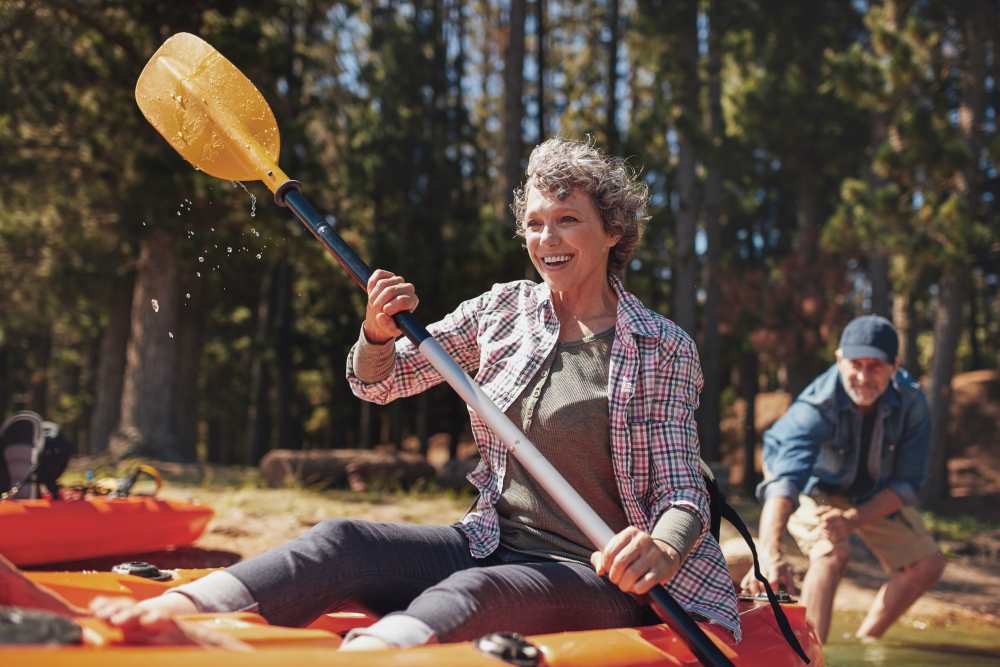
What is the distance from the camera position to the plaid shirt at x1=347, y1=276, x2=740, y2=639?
93.3 inches

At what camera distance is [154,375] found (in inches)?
472

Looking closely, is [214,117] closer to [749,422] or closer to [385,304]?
[385,304]

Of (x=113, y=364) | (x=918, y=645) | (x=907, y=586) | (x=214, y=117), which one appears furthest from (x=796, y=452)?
(x=113, y=364)

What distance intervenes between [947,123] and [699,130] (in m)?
3.01

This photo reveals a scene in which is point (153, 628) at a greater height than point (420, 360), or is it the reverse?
point (420, 360)

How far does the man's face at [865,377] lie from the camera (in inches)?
160

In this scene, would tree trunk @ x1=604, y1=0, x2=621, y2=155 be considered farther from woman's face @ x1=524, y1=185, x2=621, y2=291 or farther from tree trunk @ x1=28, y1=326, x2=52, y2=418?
woman's face @ x1=524, y1=185, x2=621, y2=291

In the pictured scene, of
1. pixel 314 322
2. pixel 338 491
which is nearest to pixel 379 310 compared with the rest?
pixel 338 491

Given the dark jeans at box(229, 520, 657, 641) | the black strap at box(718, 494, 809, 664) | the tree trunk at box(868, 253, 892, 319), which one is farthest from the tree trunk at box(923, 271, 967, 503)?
the dark jeans at box(229, 520, 657, 641)

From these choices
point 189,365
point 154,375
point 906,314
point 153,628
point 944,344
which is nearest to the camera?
point 153,628

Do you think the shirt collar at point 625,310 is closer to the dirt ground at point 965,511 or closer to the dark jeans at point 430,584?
the dark jeans at point 430,584

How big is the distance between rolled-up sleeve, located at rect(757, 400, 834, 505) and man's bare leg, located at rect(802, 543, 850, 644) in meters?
0.37

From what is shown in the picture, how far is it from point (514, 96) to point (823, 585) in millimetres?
8939

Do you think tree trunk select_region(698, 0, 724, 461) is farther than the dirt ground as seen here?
Yes
